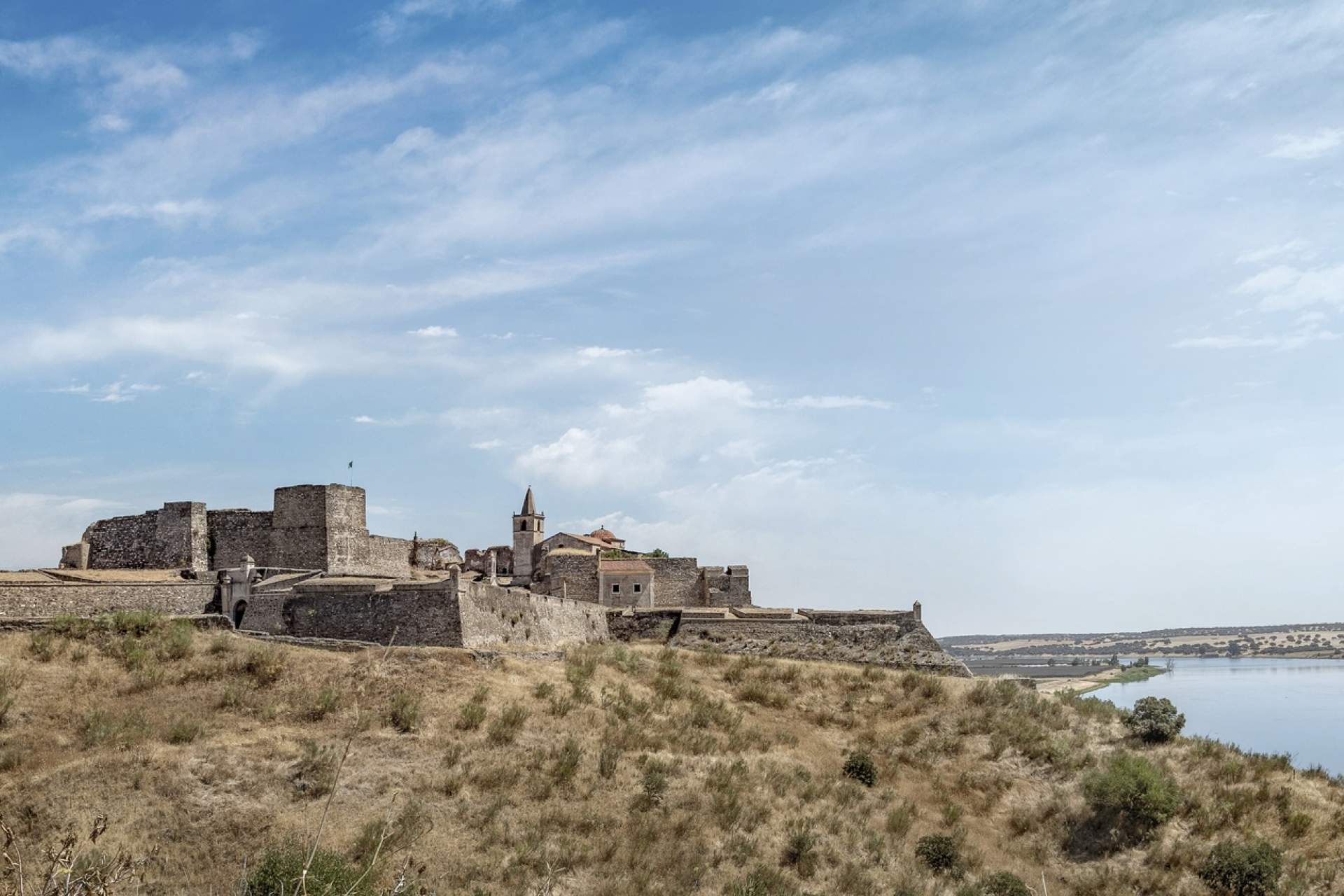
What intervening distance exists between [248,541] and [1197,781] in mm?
29504

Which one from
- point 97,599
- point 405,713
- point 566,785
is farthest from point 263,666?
point 566,785

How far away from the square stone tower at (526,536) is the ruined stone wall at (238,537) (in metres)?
14.5

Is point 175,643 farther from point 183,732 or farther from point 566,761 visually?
point 566,761

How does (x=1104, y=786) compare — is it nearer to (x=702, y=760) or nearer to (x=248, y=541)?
(x=702, y=760)

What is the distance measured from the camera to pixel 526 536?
51.6m

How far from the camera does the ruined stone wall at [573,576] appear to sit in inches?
1666

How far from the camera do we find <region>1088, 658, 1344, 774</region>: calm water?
2089 inches

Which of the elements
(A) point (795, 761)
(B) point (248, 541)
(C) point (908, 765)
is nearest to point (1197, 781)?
(C) point (908, 765)

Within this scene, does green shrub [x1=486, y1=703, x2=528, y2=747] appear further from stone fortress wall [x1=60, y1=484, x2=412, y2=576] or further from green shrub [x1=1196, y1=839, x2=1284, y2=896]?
green shrub [x1=1196, y1=839, x2=1284, y2=896]

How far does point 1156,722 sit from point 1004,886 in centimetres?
1014

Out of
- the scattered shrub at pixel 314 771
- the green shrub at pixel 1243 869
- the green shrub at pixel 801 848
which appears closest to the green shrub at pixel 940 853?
the green shrub at pixel 801 848

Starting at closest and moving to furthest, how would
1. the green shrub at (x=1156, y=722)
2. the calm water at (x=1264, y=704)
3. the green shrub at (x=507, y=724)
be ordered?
the green shrub at (x=507, y=724)
the green shrub at (x=1156, y=722)
the calm water at (x=1264, y=704)

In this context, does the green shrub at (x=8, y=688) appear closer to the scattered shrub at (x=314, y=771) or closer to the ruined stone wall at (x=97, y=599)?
the ruined stone wall at (x=97, y=599)

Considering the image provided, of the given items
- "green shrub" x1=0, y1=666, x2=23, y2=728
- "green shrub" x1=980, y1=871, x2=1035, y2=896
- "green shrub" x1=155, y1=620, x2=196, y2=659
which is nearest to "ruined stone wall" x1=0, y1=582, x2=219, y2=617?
"green shrub" x1=155, y1=620, x2=196, y2=659
